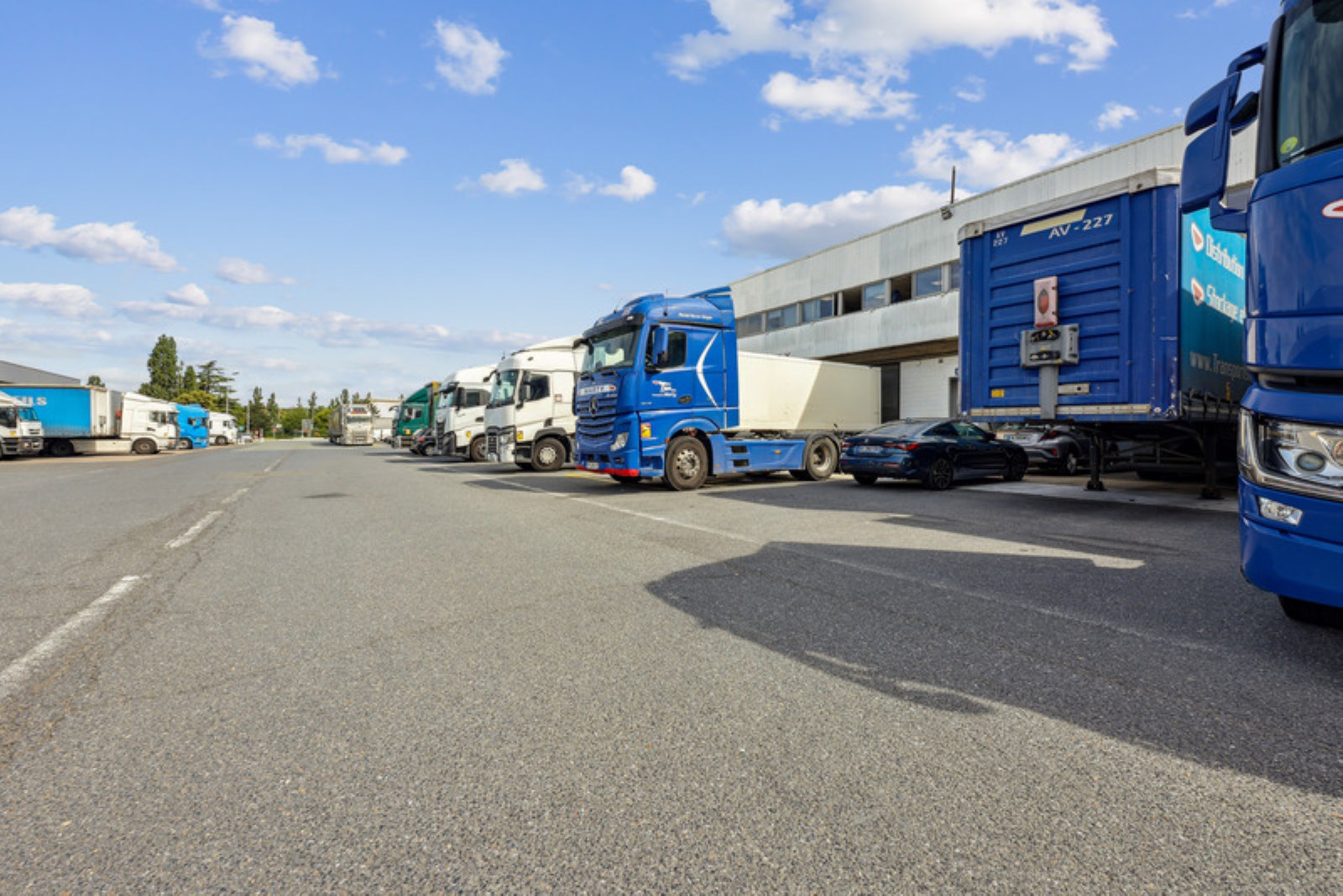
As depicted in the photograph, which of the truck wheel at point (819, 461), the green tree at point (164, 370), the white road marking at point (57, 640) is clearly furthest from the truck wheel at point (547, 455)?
the green tree at point (164, 370)

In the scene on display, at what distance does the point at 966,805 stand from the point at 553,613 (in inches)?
112

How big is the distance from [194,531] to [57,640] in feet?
15.8

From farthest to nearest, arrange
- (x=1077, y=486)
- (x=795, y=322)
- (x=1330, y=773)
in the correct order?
(x=795, y=322) < (x=1077, y=486) < (x=1330, y=773)

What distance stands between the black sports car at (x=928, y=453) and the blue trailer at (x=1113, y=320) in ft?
6.91

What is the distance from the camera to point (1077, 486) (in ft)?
44.1

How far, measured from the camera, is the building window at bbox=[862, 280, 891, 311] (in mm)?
25461

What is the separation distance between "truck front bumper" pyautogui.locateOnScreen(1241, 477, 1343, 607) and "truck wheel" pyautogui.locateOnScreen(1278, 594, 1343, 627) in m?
0.98

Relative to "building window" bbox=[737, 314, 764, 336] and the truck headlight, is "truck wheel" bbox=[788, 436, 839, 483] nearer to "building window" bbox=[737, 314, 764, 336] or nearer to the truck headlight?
the truck headlight

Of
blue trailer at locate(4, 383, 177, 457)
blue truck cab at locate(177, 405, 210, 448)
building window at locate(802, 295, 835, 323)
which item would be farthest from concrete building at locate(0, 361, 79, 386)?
building window at locate(802, 295, 835, 323)

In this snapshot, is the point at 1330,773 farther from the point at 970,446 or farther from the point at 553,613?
the point at 970,446

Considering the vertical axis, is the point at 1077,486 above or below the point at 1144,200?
below

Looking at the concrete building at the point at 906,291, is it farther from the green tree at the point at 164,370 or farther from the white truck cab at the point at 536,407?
the green tree at the point at 164,370

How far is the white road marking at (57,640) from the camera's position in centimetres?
332

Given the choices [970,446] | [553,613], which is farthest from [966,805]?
[970,446]
